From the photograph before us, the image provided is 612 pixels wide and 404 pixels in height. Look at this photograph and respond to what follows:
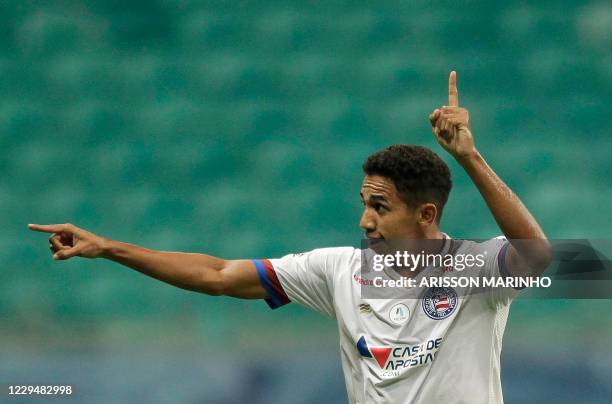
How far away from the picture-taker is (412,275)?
2434 mm

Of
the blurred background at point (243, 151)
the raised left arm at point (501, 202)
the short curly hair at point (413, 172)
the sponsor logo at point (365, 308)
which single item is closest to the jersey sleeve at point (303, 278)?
the sponsor logo at point (365, 308)

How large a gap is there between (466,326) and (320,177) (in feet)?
6.87

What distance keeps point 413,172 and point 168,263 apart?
2.16ft

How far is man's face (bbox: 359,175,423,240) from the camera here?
2.44 meters

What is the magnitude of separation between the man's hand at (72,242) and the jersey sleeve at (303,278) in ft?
1.52

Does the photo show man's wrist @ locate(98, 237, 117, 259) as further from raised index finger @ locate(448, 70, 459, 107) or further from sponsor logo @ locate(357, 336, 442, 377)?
raised index finger @ locate(448, 70, 459, 107)

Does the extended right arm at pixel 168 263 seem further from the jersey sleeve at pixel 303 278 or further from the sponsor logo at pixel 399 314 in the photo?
the sponsor logo at pixel 399 314

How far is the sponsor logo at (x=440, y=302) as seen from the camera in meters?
2.35

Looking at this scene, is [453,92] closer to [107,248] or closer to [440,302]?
[440,302]

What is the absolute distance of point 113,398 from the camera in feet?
13.5

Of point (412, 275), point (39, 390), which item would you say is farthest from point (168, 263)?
point (39, 390)

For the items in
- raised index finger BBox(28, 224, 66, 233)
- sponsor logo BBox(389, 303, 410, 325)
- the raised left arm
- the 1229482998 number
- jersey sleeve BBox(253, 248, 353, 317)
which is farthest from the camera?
the 1229482998 number

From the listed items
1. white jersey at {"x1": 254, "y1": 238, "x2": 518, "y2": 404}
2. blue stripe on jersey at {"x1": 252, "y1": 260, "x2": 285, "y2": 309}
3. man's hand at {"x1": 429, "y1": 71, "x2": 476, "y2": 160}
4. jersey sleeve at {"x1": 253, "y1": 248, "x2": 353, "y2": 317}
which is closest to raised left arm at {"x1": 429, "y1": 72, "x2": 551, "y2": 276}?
man's hand at {"x1": 429, "y1": 71, "x2": 476, "y2": 160}

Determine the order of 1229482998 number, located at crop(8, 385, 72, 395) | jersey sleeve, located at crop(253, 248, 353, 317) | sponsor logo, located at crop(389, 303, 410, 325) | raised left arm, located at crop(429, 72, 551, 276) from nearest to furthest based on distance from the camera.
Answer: raised left arm, located at crop(429, 72, 551, 276) → sponsor logo, located at crop(389, 303, 410, 325) → jersey sleeve, located at crop(253, 248, 353, 317) → 1229482998 number, located at crop(8, 385, 72, 395)
